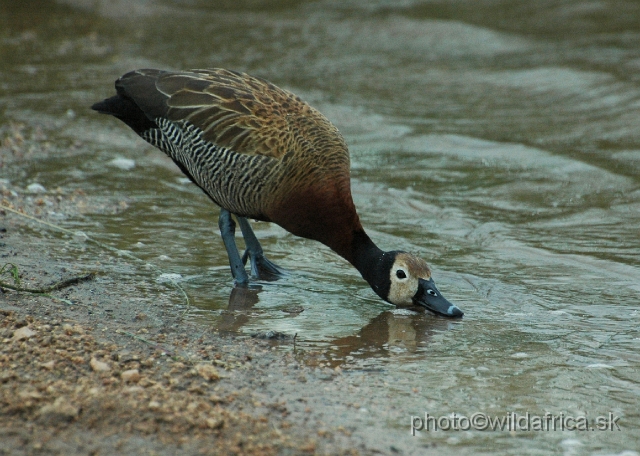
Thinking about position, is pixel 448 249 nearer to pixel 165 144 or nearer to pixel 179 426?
pixel 165 144

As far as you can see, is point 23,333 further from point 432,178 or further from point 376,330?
point 432,178

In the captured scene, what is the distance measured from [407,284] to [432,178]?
12.0 ft

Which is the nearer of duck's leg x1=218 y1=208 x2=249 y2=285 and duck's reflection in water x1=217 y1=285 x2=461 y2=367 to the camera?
duck's reflection in water x1=217 y1=285 x2=461 y2=367

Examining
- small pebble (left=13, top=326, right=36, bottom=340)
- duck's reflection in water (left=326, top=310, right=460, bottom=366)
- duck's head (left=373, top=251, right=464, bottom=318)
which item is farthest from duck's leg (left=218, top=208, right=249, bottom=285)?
small pebble (left=13, top=326, right=36, bottom=340)

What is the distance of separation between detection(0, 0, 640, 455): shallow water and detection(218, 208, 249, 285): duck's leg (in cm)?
12

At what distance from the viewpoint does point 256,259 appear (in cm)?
739

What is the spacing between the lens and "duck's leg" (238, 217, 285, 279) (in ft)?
24.0

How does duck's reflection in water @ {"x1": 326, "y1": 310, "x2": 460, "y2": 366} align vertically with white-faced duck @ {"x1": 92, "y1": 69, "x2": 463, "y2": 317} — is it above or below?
below

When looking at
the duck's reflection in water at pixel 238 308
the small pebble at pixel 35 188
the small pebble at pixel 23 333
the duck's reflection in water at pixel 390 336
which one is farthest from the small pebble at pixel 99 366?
the small pebble at pixel 35 188

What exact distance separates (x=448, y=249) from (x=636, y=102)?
5.51 m

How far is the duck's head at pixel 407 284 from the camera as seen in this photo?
6.49 m

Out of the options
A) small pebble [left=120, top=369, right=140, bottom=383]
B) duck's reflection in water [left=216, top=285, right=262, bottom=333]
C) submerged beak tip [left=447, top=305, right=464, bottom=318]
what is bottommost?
duck's reflection in water [left=216, top=285, right=262, bottom=333]

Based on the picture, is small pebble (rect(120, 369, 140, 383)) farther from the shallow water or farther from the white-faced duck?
the white-faced duck

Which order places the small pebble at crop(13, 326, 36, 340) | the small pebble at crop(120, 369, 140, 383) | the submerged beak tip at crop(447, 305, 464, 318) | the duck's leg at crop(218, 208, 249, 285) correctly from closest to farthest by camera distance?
the small pebble at crop(120, 369, 140, 383) < the small pebble at crop(13, 326, 36, 340) < the submerged beak tip at crop(447, 305, 464, 318) < the duck's leg at crop(218, 208, 249, 285)
